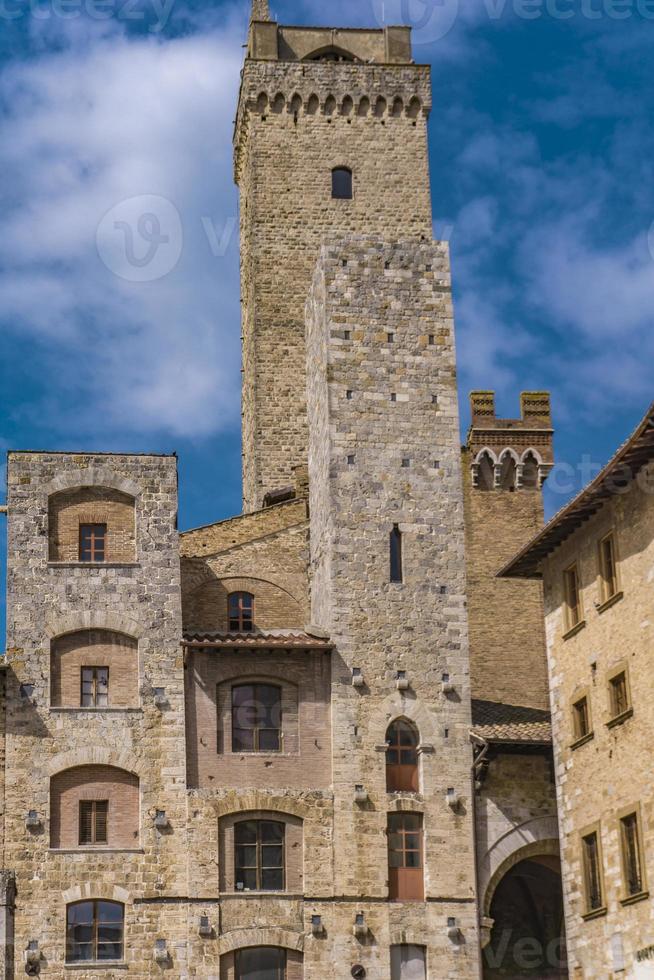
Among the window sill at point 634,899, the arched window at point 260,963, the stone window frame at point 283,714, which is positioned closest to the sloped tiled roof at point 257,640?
the stone window frame at point 283,714

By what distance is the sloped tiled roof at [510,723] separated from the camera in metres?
43.4

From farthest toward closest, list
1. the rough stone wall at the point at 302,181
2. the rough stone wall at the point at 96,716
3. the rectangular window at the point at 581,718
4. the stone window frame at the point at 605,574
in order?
the rough stone wall at the point at 302,181 < the rough stone wall at the point at 96,716 < the rectangular window at the point at 581,718 < the stone window frame at the point at 605,574

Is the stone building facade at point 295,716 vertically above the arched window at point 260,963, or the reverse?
the stone building facade at point 295,716

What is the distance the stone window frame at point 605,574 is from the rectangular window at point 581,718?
2507 mm

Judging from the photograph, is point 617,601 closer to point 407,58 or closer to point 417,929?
point 417,929

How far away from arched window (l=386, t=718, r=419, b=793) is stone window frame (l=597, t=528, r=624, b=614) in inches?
277

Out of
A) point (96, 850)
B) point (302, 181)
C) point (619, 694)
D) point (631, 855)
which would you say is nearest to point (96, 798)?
point (96, 850)

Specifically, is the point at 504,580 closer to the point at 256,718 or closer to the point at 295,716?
the point at 295,716

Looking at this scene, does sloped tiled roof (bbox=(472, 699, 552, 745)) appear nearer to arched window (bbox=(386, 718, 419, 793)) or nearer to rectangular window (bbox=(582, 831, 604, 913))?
arched window (bbox=(386, 718, 419, 793))

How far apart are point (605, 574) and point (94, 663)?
1305 cm

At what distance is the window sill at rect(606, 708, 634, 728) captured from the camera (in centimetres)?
3709

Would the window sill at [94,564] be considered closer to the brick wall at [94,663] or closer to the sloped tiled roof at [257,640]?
the brick wall at [94,663]

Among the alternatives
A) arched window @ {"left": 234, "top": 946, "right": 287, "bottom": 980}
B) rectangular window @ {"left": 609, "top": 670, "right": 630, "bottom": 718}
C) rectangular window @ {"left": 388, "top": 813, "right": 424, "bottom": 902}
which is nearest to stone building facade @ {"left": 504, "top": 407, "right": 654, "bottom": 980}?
rectangular window @ {"left": 609, "top": 670, "right": 630, "bottom": 718}

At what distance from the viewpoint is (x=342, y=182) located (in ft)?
201
